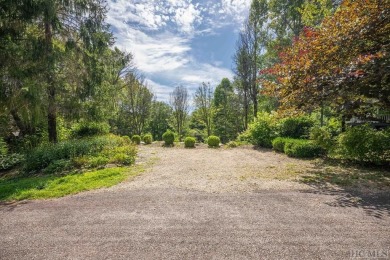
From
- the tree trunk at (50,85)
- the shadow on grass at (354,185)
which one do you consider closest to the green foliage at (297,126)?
the shadow on grass at (354,185)

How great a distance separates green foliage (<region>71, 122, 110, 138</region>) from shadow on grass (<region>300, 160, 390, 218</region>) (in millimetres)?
12549

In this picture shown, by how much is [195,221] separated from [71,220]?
2.25 meters

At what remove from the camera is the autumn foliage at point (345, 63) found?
5.69 meters

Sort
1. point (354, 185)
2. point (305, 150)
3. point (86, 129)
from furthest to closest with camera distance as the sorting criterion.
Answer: point (86, 129) < point (305, 150) < point (354, 185)

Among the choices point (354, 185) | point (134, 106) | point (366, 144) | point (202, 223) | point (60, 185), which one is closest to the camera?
point (202, 223)

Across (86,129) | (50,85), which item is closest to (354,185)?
(50,85)

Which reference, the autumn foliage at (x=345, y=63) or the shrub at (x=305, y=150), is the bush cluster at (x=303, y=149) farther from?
the autumn foliage at (x=345, y=63)

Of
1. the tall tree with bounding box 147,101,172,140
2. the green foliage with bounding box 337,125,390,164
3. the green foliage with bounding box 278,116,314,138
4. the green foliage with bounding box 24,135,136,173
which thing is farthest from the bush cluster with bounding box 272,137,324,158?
the tall tree with bounding box 147,101,172,140

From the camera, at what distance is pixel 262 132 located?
1381 cm

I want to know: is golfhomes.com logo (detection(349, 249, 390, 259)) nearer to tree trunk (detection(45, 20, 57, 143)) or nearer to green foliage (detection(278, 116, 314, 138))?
green foliage (detection(278, 116, 314, 138))

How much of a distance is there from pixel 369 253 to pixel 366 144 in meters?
5.93

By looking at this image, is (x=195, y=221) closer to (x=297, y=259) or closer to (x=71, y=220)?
(x=297, y=259)

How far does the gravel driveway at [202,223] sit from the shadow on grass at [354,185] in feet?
0.17

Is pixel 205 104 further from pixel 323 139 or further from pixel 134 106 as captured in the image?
pixel 323 139
